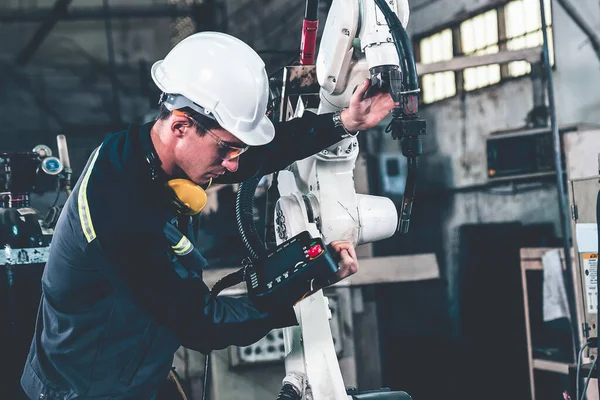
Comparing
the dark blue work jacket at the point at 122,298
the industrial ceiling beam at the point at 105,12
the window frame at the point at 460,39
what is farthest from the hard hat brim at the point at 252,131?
the industrial ceiling beam at the point at 105,12

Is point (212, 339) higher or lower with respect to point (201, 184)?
lower

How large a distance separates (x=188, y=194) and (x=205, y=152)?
98 millimetres

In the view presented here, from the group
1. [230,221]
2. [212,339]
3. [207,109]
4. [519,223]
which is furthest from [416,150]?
[519,223]

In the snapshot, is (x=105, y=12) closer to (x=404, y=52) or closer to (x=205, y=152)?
(x=205, y=152)

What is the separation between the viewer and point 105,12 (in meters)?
6.56

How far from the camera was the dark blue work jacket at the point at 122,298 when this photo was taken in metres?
1.20

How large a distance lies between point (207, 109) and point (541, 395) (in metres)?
2.51

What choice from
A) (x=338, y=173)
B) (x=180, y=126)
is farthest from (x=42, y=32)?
(x=180, y=126)

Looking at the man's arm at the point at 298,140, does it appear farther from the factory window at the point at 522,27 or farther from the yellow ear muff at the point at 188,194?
the factory window at the point at 522,27

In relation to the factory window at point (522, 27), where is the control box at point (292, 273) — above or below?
below

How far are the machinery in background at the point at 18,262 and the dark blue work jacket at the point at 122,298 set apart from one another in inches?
36.5

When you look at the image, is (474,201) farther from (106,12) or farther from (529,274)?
(106,12)

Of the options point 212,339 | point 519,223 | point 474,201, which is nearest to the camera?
point 212,339

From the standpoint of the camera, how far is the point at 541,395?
304cm
